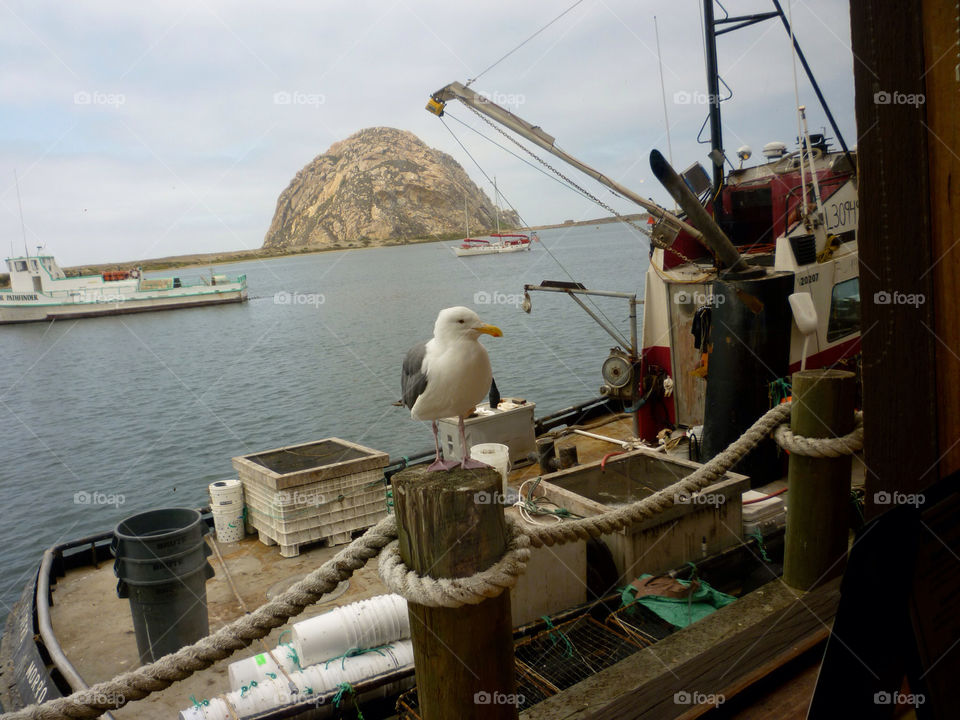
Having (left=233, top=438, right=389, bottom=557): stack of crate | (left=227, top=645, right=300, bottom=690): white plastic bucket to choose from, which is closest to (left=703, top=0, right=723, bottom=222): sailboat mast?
(left=233, top=438, right=389, bottom=557): stack of crate

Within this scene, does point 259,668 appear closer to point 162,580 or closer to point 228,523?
point 162,580

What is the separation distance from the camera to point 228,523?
803cm

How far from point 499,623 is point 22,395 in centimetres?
3351

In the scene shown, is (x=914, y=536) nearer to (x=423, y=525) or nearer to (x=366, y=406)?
(x=423, y=525)

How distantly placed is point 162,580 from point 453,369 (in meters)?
3.71

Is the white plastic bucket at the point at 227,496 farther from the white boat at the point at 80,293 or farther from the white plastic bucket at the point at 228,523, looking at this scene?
the white boat at the point at 80,293

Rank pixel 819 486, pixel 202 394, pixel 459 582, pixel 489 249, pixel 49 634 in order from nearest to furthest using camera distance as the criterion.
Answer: pixel 459 582
pixel 819 486
pixel 49 634
pixel 202 394
pixel 489 249

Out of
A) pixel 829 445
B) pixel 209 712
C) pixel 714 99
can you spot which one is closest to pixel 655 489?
pixel 829 445

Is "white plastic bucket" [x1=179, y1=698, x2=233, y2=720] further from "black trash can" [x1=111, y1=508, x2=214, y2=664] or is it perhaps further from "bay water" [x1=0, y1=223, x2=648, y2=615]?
"bay water" [x1=0, y1=223, x2=648, y2=615]

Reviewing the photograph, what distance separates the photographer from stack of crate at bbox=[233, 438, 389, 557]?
7.40 meters

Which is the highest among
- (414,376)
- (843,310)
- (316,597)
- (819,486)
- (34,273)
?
(34,273)

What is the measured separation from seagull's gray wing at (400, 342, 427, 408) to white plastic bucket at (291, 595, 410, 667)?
6.29 ft

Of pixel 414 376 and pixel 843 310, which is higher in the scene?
pixel 414 376

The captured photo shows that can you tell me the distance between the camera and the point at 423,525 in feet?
5.94
